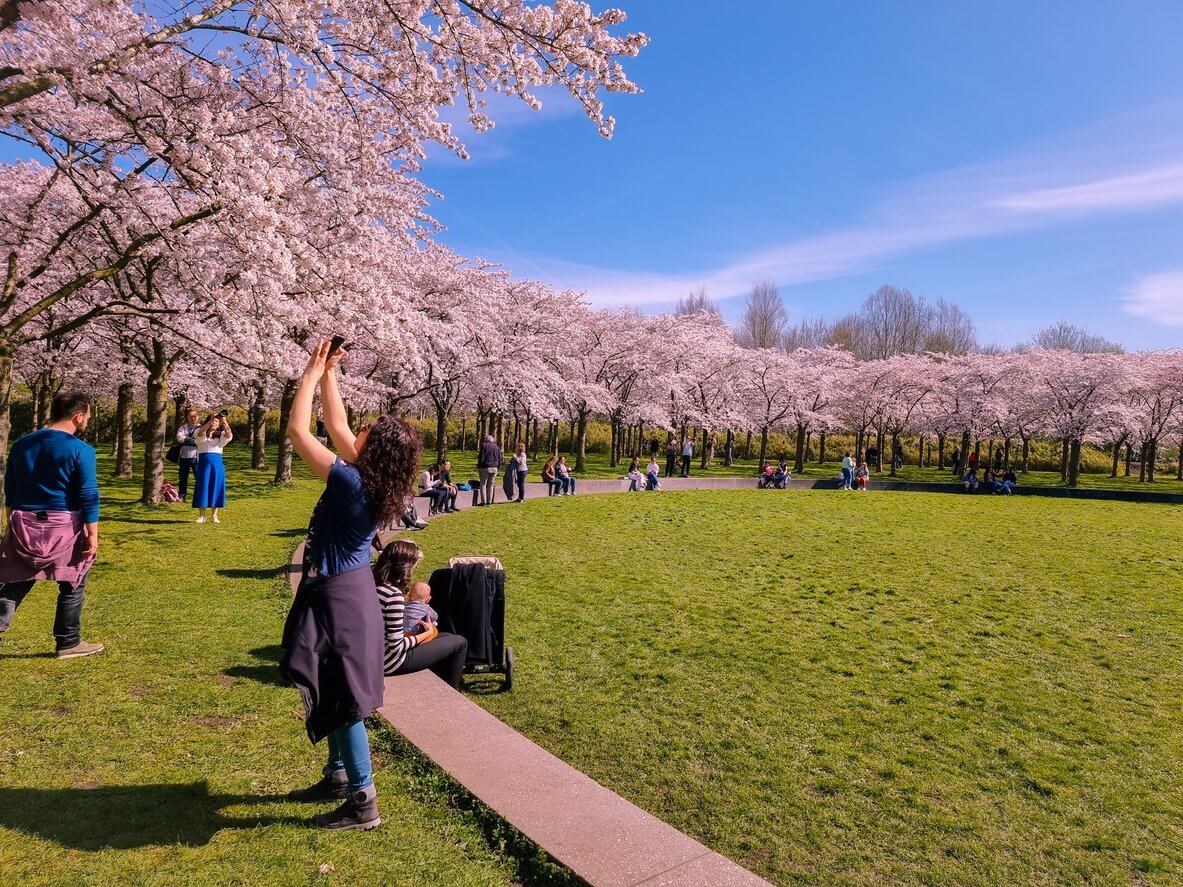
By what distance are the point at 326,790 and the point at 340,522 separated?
1.48 meters

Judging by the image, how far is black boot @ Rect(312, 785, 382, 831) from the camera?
322cm

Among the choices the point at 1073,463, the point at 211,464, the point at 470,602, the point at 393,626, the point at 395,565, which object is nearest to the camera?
the point at 393,626

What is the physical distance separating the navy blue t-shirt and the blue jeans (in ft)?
2.48

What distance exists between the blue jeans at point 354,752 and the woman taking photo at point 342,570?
14 millimetres

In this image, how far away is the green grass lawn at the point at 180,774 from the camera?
2.94 meters

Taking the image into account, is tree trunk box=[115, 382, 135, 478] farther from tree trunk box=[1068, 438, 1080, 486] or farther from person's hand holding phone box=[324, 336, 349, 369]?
tree trunk box=[1068, 438, 1080, 486]

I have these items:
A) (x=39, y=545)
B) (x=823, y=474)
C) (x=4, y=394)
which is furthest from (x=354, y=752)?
(x=823, y=474)

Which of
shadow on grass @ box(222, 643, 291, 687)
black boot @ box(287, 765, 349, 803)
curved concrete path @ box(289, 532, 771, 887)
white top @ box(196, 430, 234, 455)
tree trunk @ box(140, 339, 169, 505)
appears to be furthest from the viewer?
tree trunk @ box(140, 339, 169, 505)

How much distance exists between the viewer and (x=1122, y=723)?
17.4 ft

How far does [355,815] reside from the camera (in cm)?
323

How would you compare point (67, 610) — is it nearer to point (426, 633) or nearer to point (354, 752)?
point (426, 633)

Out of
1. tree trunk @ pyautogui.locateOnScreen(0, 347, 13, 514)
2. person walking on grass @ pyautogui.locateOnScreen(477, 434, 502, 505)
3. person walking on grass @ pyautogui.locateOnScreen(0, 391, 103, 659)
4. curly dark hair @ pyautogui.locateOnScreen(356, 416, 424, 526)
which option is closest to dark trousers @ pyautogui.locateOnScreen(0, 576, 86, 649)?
person walking on grass @ pyautogui.locateOnScreen(0, 391, 103, 659)

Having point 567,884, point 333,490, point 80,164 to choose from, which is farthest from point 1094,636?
point 80,164

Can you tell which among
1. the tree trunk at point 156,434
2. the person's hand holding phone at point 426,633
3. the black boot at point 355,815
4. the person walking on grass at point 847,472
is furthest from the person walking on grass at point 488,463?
the person walking on grass at point 847,472
